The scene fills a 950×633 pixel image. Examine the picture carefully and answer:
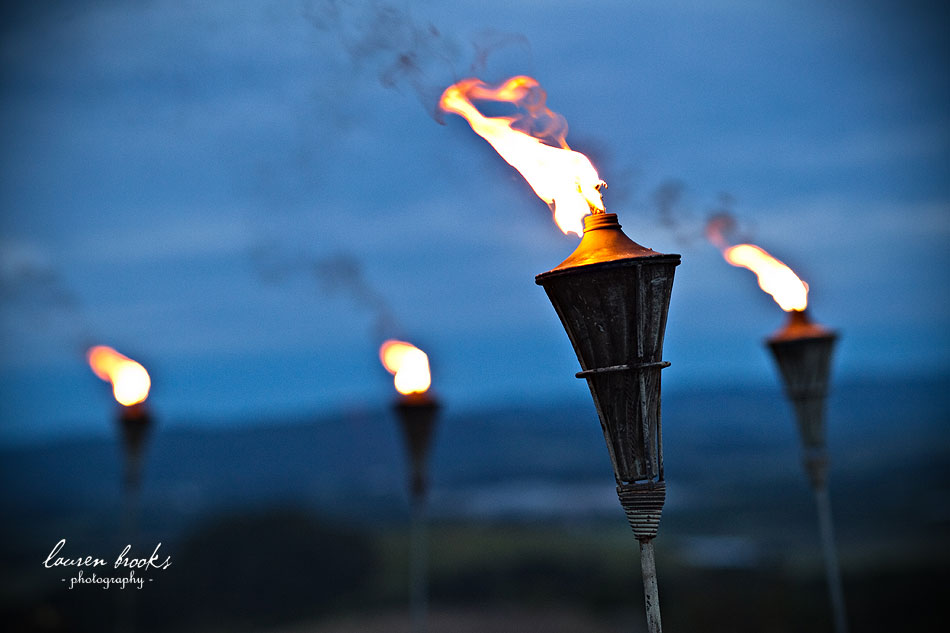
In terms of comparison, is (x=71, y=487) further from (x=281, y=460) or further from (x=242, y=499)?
(x=281, y=460)

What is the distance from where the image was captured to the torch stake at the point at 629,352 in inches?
214

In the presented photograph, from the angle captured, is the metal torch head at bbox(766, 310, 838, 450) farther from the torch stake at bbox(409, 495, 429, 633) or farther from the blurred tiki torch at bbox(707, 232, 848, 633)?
the torch stake at bbox(409, 495, 429, 633)

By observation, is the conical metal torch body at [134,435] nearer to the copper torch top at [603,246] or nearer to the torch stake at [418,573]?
the torch stake at [418,573]

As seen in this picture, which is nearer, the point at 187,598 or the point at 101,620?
the point at 101,620

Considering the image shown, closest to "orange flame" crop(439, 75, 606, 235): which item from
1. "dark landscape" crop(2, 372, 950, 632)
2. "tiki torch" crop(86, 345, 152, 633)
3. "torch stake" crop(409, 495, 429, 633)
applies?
"torch stake" crop(409, 495, 429, 633)

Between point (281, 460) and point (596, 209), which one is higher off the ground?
point (281, 460)

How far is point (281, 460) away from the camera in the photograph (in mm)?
165500

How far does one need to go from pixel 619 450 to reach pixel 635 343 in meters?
0.68

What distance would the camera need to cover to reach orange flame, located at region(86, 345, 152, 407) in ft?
42.8

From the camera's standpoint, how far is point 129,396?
13016 millimetres

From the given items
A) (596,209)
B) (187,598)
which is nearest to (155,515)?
(187,598)

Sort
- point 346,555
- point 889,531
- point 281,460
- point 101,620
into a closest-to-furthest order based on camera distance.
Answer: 1. point 101,620
2. point 346,555
3. point 889,531
4. point 281,460

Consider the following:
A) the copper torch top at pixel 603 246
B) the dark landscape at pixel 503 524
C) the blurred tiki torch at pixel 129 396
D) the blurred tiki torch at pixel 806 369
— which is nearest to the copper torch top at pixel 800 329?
the blurred tiki torch at pixel 806 369

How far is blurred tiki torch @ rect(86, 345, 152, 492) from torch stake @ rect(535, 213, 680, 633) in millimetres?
8389
